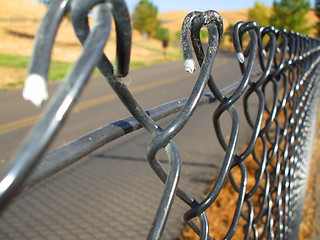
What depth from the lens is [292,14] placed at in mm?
39656

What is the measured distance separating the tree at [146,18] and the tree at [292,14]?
1473cm

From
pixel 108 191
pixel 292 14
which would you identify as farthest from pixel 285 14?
pixel 108 191

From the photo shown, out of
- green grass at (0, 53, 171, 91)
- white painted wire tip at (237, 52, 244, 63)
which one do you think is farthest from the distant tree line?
white painted wire tip at (237, 52, 244, 63)

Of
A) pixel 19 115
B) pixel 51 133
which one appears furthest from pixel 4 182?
pixel 19 115

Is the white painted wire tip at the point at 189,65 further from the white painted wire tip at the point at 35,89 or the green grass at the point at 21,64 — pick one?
the green grass at the point at 21,64

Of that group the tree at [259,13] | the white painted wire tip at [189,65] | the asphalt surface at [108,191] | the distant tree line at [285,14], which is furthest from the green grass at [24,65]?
the tree at [259,13]

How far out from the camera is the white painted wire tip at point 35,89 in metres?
0.28

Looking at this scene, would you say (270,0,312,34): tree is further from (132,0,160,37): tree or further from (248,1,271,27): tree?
(132,0,160,37): tree

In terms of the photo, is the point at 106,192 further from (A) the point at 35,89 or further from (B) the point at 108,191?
(A) the point at 35,89

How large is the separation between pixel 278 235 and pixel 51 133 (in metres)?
1.35

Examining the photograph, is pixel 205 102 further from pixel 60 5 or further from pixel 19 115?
pixel 19 115

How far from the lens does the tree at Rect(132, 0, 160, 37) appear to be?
44281mm

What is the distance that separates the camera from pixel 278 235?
1443mm

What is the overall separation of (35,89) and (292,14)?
43277mm
